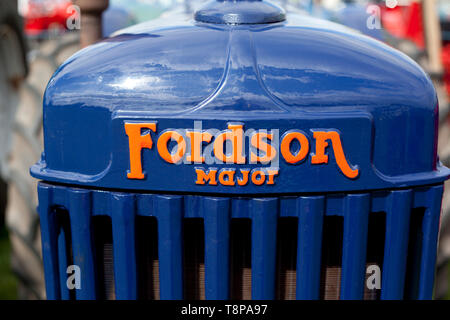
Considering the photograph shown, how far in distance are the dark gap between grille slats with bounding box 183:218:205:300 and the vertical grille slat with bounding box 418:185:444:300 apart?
54 cm

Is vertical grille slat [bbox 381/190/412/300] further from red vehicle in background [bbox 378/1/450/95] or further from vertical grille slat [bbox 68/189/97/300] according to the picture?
red vehicle in background [bbox 378/1/450/95]

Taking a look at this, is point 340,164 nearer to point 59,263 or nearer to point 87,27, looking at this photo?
point 59,263

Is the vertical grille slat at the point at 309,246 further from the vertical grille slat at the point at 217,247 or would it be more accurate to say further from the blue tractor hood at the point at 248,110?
the vertical grille slat at the point at 217,247

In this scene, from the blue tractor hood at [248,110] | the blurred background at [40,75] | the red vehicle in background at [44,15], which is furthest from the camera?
the red vehicle in background at [44,15]

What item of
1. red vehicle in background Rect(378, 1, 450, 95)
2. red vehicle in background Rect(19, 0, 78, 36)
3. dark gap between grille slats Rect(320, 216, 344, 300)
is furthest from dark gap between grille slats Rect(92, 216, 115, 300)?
red vehicle in background Rect(19, 0, 78, 36)

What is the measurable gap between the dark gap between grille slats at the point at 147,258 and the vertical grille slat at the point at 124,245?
2 cm

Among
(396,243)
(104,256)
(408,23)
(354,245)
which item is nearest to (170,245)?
(104,256)

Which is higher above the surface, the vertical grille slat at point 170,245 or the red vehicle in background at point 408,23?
the red vehicle in background at point 408,23

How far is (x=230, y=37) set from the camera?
138 centimetres

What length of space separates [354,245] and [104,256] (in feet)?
1.97

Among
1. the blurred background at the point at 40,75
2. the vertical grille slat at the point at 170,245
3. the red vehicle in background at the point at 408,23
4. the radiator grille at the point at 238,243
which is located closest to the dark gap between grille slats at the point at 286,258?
the radiator grille at the point at 238,243

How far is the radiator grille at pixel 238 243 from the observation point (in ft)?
4.39

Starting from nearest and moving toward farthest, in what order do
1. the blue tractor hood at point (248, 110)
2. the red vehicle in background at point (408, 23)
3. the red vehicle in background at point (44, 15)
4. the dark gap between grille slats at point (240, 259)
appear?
the blue tractor hood at point (248, 110) → the dark gap between grille slats at point (240, 259) → the red vehicle in background at point (408, 23) → the red vehicle in background at point (44, 15)

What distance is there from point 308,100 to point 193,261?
47 cm
